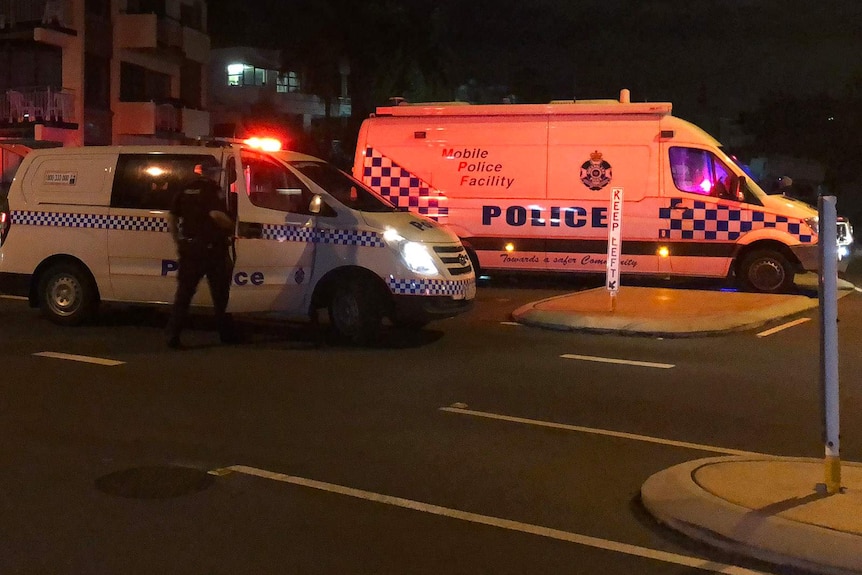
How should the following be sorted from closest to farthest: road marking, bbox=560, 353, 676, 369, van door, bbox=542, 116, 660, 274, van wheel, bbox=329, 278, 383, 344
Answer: road marking, bbox=560, 353, 676, 369 → van wheel, bbox=329, 278, 383, 344 → van door, bbox=542, 116, 660, 274

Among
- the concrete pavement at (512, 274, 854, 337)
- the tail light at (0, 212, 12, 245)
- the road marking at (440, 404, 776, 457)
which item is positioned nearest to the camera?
the road marking at (440, 404, 776, 457)

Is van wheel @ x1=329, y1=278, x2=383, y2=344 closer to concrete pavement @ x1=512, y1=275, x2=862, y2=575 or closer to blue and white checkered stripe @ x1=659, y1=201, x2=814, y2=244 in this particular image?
concrete pavement @ x1=512, y1=275, x2=862, y2=575

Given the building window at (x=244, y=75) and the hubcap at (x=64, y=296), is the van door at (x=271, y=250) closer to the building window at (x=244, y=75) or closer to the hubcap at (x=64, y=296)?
the hubcap at (x=64, y=296)

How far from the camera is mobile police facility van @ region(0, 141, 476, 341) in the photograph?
405 inches

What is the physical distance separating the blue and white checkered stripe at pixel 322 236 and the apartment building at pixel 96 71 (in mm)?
18414

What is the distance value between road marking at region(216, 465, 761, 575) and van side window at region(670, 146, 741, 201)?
34.8 feet

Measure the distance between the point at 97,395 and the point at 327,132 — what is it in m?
34.7

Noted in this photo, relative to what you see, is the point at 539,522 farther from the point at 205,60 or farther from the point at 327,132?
the point at 327,132

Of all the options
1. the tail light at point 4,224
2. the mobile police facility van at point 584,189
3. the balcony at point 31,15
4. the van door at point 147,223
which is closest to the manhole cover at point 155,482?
the van door at point 147,223

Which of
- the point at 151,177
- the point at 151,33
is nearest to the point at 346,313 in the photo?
the point at 151,177

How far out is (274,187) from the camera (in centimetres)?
1073

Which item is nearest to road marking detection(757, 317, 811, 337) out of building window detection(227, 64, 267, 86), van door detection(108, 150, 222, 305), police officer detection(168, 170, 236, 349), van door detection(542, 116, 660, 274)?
van door detection(542, 116, 660, 274)

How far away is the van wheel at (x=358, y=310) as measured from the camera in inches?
409

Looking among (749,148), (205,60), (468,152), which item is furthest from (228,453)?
(749,148)
